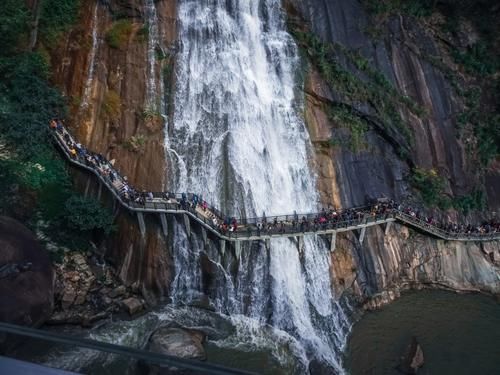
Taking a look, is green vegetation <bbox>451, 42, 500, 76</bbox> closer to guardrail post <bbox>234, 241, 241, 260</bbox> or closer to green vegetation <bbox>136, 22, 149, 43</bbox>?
green vegetation <bbox>136, 22, 149, 43</bbox>

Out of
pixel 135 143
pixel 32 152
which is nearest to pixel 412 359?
pixel 135 143

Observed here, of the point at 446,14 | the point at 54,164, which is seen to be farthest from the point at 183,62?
the point at 446,14

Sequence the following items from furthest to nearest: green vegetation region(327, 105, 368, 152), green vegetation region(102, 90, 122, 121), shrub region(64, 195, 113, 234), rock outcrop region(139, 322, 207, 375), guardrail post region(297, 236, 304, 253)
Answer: green vegetation region(327, 105, 368, 152)
green vegetation region(102, 90, 122, 121)
guardrail post region(297, 236, 304, 253)
shrub region(64, 195, 113, 234)
rock outcrop region(139, 322, 207, 375)

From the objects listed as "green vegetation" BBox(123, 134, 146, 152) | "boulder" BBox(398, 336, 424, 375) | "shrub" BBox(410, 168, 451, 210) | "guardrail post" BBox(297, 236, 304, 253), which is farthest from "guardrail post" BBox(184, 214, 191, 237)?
"shrub" BBox(410, 168, 451, 210)

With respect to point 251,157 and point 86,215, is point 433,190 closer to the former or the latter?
point 251,157

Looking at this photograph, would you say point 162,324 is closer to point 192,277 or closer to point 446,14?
point 192,277
